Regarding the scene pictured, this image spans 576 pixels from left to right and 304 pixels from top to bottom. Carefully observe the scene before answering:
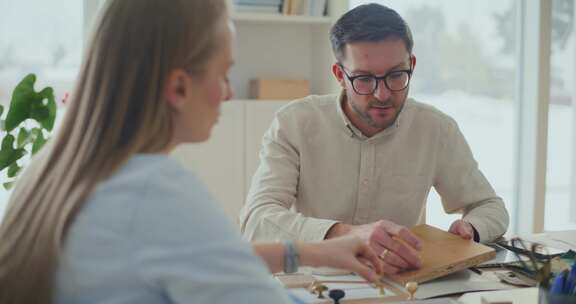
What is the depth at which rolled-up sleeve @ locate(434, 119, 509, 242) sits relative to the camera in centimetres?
201

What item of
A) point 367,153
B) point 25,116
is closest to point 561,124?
point 367,153

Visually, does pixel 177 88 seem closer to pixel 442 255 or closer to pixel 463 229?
pixel 442 255

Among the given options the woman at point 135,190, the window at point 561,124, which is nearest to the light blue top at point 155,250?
the woman at point 135,190

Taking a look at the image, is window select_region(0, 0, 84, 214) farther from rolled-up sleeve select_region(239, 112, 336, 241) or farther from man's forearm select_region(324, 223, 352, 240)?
man's forearm select_region(324, 223, 352, 240)

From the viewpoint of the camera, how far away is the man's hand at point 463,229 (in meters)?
1.65

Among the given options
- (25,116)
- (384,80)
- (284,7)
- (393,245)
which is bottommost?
(393,245)

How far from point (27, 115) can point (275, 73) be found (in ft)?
4.81

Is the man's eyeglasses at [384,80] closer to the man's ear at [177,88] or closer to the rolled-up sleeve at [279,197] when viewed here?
the rolled-up sleeve at [279,197]

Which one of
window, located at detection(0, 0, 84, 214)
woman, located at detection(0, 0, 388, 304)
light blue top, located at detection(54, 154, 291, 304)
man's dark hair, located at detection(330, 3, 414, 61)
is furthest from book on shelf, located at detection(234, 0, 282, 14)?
light blue top, located at detection(54, 154, 291, 304)

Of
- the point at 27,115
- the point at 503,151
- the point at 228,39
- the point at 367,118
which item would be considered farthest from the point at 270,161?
the point at 503,151

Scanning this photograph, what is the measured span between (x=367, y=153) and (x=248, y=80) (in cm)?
138

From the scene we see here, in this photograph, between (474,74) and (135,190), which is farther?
(474,74)

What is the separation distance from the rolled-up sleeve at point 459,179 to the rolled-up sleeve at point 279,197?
0.46 m

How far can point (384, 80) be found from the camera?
182cm
